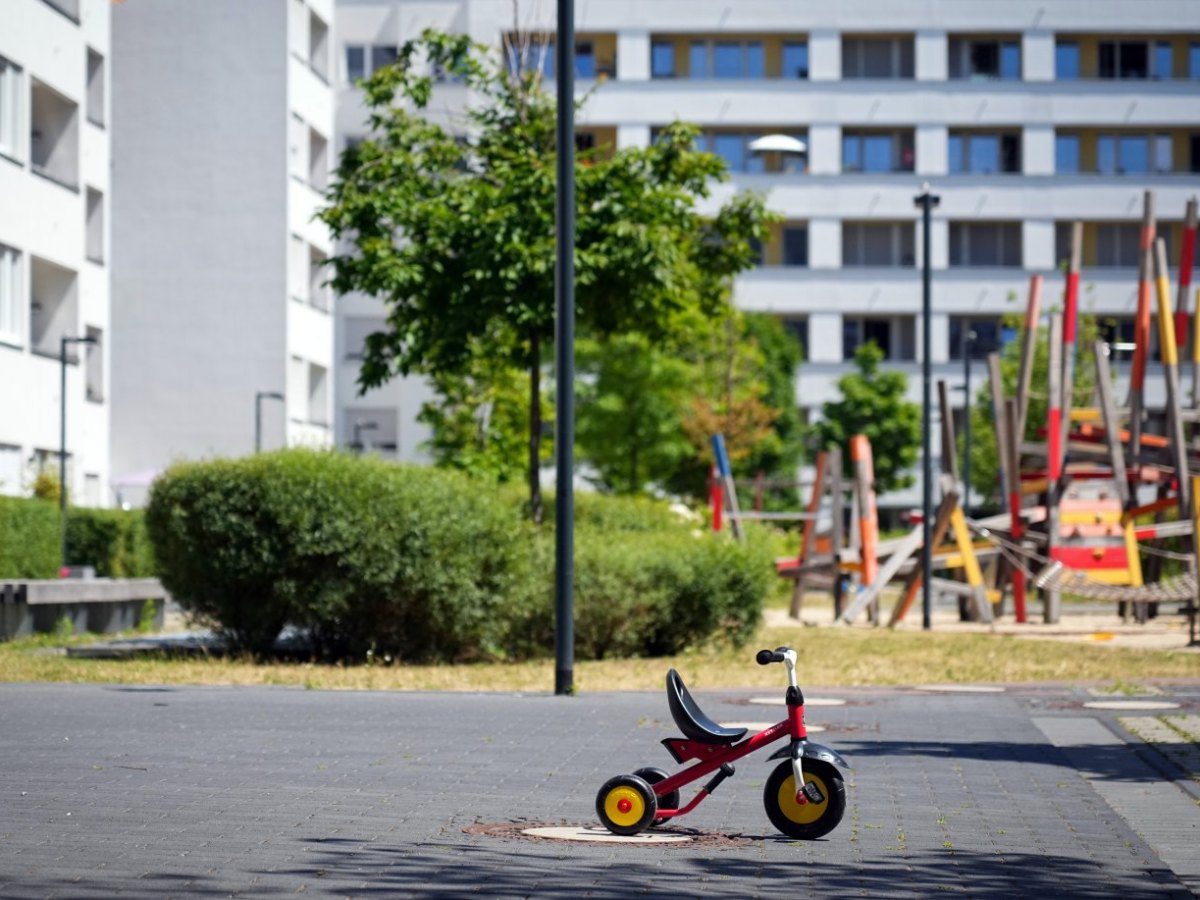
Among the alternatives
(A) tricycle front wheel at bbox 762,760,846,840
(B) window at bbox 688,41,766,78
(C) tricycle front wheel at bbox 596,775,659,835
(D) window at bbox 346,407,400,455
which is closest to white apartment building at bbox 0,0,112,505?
(D) window at bbox 346,407,400,455

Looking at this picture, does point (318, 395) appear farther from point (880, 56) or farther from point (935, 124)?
point (880, 56)

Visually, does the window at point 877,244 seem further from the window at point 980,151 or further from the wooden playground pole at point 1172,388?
the wooden playground pole at point 1172,388

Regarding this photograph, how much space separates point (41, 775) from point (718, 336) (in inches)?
2069

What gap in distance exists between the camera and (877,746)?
12.7 meters

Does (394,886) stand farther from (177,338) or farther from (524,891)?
(177,338)

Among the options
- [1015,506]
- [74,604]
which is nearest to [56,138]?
[74,604]

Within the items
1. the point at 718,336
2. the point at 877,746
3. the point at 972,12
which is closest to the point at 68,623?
the point at 877,746

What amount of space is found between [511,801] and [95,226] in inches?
1407

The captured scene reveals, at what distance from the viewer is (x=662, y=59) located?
235ft

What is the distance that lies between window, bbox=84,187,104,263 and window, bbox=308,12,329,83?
1406 centimetres

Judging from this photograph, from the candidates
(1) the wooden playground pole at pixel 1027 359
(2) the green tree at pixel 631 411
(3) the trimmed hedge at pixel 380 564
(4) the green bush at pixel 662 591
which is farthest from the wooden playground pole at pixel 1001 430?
(2) the green tree at pixel 631 411

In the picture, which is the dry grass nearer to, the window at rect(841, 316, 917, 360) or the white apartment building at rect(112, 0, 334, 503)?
the white apartment building at rect(112, 0, 334, 503)

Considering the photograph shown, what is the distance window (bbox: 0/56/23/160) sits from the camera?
117 feet

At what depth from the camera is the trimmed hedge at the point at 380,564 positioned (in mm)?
19531
